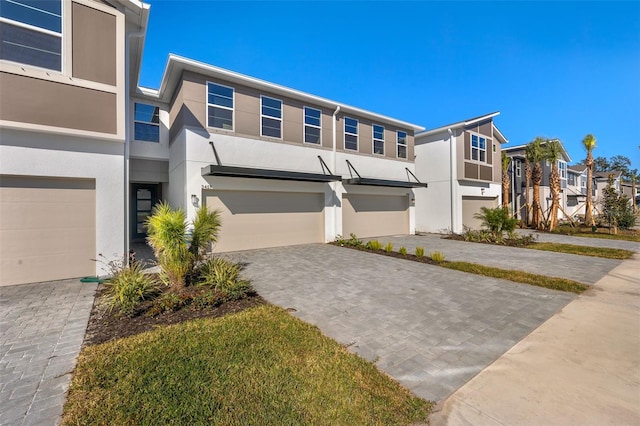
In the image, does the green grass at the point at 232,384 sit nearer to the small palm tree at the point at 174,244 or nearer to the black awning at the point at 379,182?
the small palm tree at the point at 174,244

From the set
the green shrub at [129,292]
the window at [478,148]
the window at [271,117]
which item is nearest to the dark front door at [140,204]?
the window at [271,117]

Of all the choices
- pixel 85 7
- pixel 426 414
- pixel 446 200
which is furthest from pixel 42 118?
pixel 446 200

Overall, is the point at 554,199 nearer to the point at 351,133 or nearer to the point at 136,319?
the point at 351,133

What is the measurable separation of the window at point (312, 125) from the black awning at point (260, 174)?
183 centimetres

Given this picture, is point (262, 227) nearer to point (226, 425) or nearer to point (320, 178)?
point (320, 178)

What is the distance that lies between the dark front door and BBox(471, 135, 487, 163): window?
18.8m

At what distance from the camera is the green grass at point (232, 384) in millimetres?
2475

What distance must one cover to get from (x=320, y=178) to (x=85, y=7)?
330 inches

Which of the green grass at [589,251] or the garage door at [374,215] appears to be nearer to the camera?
the green grass at [589,251]

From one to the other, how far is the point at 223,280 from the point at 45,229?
180 inches

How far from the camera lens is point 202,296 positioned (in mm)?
5238

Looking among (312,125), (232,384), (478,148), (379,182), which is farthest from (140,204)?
(478,148)

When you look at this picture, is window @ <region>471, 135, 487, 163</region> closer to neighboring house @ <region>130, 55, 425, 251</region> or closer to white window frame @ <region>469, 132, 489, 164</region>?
white window frame @ <region>469, 132, 489, 164</region>

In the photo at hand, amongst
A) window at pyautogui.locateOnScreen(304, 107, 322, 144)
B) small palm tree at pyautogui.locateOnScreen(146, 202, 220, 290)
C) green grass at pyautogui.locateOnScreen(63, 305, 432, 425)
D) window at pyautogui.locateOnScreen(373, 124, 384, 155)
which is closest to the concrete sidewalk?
green grass at pyautogui.locateOnScreen(63, 305, 432, 425)
